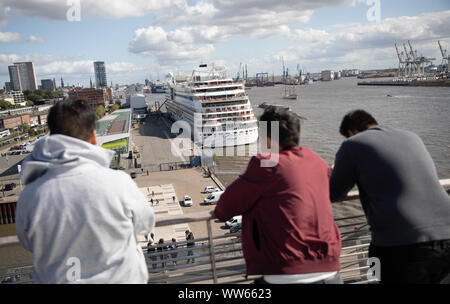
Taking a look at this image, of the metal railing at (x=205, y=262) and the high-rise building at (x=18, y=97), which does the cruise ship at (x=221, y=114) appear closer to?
the metal railing at (x=205, y=262)

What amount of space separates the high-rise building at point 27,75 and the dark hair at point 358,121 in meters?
116

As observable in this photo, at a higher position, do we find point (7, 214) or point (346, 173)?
point (346, 173)

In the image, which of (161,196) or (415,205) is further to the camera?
(161,196)

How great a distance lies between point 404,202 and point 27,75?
389 feet

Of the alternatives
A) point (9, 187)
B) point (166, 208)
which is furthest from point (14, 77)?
point (166, 208)

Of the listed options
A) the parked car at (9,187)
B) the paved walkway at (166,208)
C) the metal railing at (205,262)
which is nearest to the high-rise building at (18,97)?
the parked car at (9,187)

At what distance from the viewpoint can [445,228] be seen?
4.04 ft

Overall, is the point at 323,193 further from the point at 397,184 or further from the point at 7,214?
the point at 7,214

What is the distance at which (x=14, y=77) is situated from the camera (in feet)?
328

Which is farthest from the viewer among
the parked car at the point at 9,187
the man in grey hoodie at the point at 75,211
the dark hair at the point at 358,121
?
the parked car at the point at 9,187

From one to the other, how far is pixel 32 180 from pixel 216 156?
869 inches

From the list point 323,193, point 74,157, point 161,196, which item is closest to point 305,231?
point 323,193

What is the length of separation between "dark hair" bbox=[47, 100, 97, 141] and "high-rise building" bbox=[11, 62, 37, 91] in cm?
11545

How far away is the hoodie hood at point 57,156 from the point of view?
0.93 m
